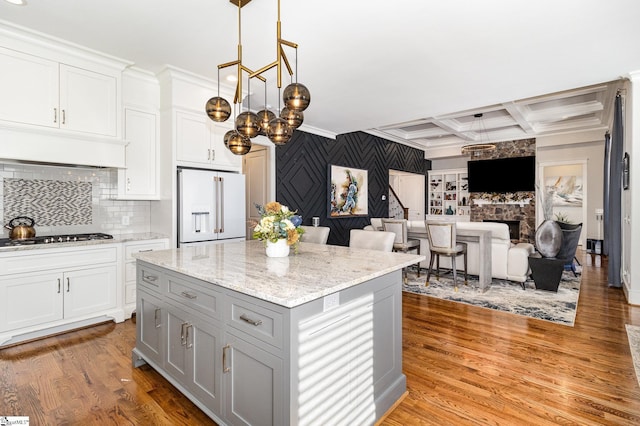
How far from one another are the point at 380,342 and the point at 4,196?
3697 mm

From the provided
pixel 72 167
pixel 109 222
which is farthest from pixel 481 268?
pixel 72 167

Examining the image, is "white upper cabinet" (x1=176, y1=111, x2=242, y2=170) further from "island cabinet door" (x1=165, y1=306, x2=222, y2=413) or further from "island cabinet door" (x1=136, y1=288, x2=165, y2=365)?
"island cabinet door" (x1=165, y1=306, x2=222, y2=413)

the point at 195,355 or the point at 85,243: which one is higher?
the point at 85,243

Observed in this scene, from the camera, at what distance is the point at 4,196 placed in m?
3.12

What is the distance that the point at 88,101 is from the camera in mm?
3297

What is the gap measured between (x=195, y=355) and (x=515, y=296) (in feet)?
13.1

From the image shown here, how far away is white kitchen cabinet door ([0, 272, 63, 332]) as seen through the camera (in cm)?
281

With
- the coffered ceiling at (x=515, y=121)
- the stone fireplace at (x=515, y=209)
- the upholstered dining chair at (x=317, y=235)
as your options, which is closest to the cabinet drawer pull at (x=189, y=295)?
the upholstered dining chair at (x=317, y=235)

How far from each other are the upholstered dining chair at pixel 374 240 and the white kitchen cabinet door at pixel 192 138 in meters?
2.17

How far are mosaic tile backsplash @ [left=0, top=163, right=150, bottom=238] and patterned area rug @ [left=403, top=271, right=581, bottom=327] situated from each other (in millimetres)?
3832

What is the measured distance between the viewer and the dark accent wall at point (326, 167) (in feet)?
19.4

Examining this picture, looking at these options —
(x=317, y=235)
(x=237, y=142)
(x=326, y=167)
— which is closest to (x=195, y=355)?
(x=237, y=142)

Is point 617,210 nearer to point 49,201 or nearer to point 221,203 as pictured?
point 221,203

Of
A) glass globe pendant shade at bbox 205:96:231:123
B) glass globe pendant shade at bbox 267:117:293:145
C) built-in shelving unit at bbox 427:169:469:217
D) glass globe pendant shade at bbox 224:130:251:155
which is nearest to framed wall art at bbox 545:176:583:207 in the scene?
built-in shelving unit at bbox 427:169:469:217
